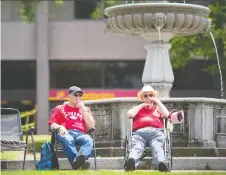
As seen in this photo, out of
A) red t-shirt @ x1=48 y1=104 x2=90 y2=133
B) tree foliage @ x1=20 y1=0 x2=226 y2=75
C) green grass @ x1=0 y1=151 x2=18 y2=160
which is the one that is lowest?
green grass @ x1=0 y1=151 x2=18 y2=160

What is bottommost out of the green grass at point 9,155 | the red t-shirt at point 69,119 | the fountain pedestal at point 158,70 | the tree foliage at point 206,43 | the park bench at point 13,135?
the green grass at point 9,155

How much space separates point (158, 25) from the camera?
16344 millimetres

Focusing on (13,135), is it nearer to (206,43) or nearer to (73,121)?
(73,121)

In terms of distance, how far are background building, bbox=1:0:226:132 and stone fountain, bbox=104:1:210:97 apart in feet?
80.2

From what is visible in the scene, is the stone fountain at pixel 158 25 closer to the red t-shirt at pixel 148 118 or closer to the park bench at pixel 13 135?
the park bench at pixel 13 135

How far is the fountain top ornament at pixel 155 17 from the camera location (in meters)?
16.2

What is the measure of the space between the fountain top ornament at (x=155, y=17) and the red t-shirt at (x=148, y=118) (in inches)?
163

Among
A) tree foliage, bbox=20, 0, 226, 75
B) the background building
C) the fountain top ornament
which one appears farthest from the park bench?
the background building

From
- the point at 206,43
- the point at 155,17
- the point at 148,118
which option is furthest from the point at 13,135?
the point at 206,43

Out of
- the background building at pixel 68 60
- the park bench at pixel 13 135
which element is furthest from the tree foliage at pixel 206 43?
the park bench at pixel 13 135

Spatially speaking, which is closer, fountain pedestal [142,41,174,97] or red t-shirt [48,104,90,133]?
red t-shirt [48,104,90,133]

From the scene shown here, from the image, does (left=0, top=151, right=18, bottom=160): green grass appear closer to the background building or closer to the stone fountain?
the stone fountain

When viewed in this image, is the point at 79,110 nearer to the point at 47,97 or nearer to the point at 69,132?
the point at 69,132

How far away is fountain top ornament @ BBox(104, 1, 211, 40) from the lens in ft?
53.3
